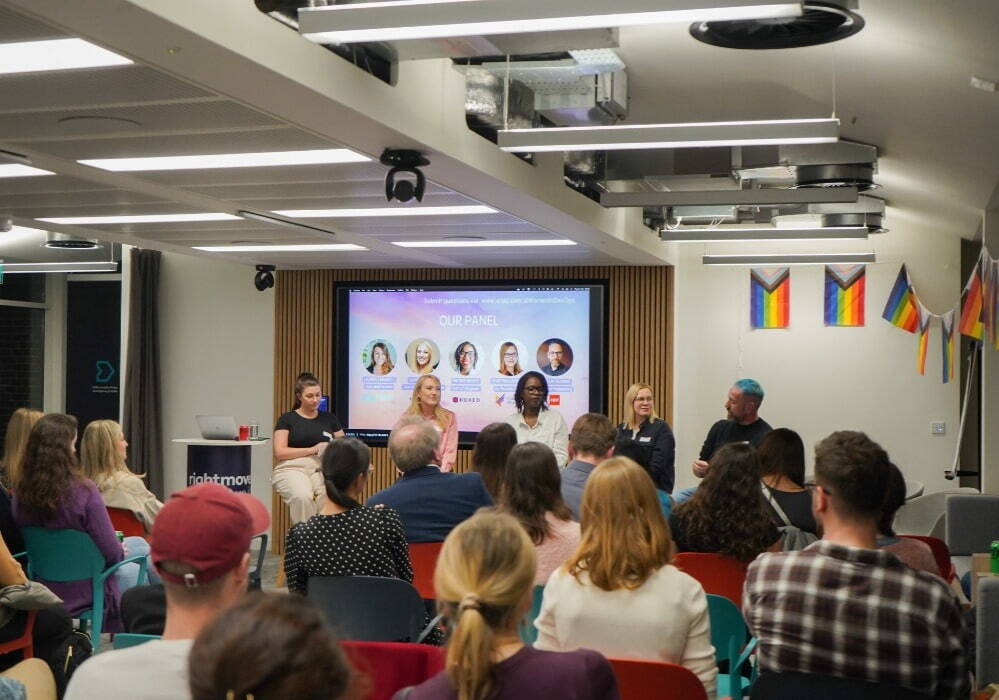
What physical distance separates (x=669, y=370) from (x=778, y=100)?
15.6 ft

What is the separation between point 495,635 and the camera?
2186mm

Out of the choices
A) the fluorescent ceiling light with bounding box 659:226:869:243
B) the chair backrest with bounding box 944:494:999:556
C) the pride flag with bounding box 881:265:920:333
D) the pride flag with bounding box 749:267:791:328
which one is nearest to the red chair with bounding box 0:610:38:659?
the chair backrest with bounding box 944:494:999:556

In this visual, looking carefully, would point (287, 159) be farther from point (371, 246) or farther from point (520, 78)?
point (371, 246)

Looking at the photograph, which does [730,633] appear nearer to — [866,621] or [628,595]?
[628,595]

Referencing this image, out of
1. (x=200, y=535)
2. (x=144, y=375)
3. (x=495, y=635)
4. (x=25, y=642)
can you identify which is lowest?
(x=25, y=642)

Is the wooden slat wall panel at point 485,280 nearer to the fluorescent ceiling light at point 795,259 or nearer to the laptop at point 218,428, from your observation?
the fluorescent ceiling light at point 795,259

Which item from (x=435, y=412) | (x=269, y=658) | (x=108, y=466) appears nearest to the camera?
(x=269, y=658)

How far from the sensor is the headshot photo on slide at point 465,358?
11258 mm

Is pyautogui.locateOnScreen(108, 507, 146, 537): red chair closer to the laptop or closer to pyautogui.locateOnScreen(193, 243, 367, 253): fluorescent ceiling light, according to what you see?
the laptop

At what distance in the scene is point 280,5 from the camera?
392cm

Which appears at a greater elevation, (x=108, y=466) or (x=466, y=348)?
(x=466, y=348)

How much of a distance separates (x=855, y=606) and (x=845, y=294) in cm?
863

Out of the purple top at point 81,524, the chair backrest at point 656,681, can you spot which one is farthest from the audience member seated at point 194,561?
the purple top at point 81,524

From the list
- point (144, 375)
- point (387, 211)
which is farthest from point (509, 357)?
point (144, 375)
